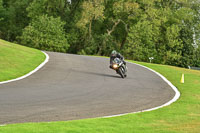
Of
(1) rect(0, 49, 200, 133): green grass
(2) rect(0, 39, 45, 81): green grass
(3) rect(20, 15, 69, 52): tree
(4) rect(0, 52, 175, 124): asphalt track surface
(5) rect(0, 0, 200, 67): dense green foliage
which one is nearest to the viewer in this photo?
(1) rect(0, 49, 200, 133): green grass

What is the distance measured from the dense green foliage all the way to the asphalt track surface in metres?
37.4

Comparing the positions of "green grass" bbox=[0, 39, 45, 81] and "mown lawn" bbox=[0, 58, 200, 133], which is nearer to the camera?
"mown lawn" bbox=[0, 58, 200, 133]

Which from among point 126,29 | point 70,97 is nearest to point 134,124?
point 70,97

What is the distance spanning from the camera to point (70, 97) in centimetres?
1270

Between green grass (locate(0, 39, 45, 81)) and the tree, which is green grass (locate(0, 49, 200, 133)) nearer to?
green grass (locate(0, 39, 45, 81))

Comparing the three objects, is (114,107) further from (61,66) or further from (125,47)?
(125,47)

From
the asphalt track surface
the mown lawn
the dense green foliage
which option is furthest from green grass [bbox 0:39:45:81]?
the dense green foliage

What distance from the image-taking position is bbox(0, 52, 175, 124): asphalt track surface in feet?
32.0

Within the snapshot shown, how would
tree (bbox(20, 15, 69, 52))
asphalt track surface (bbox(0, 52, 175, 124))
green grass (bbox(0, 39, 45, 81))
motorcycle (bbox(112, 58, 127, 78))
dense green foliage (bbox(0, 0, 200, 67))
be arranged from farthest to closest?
tree (bbox(20, 15, 69, 52)) < dense green foliage (bbox(0, 0, 200, 67)) < motorcycle (bbox(112, 58, 127, 78)) < green grass (bbox(0, 39, 45, 81)) < asphalt track surface (bbox(0, 52, 175, 124))

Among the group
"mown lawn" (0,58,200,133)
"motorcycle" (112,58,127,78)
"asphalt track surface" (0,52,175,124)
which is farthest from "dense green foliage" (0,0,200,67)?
"mown lawn" (0,58,200,133)

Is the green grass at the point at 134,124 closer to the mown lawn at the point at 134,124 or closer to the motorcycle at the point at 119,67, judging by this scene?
the mown lawn at the point at 134,124

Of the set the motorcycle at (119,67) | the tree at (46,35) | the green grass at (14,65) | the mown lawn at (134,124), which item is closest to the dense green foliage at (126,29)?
the tree at (46,35)

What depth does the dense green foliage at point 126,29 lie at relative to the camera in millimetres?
56031

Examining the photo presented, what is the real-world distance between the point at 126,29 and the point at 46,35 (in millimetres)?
12836
